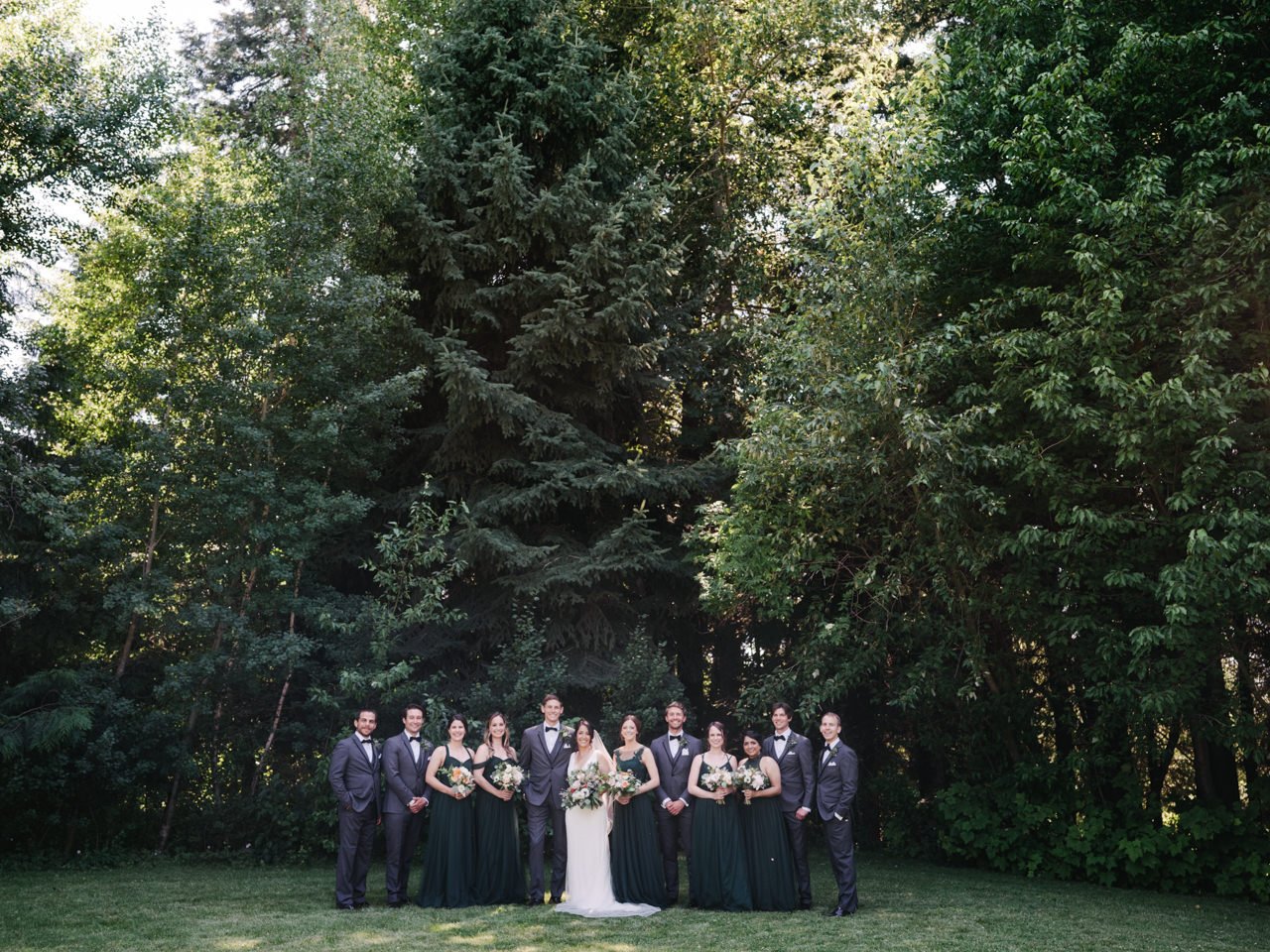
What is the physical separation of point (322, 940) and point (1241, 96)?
33.0 ft

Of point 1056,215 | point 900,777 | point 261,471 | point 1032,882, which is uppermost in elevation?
point 1056,215

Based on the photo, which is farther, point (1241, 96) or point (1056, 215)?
point (1056, 215)

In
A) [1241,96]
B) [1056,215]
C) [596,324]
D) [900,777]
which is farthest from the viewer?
[900,777]

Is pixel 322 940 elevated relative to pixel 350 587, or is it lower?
lower

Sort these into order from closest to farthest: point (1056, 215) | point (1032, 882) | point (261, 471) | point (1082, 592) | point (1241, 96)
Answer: point (1241, 96) → point (1056, 215) → point (1082, 592) → point (1032, 882) → point (261, 471)

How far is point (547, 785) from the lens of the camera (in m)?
9.46

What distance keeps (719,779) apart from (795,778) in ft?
2.29

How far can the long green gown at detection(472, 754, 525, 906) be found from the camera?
364 inches

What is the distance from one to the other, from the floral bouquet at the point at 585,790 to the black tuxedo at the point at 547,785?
467 mm

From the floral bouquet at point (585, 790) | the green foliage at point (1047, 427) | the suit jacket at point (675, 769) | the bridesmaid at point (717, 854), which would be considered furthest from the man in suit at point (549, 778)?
the green foliage at point (1047, 427)

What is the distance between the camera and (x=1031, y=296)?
9.88 meters

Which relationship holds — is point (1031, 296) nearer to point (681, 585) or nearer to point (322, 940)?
point (681, 585)

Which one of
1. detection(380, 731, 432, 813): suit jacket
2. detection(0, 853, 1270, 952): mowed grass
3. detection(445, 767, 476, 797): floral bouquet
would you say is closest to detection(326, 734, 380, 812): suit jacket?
detection(380, 731, 432, 813): suit jacket

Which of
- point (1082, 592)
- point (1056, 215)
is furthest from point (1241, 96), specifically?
point (1082, 592)
